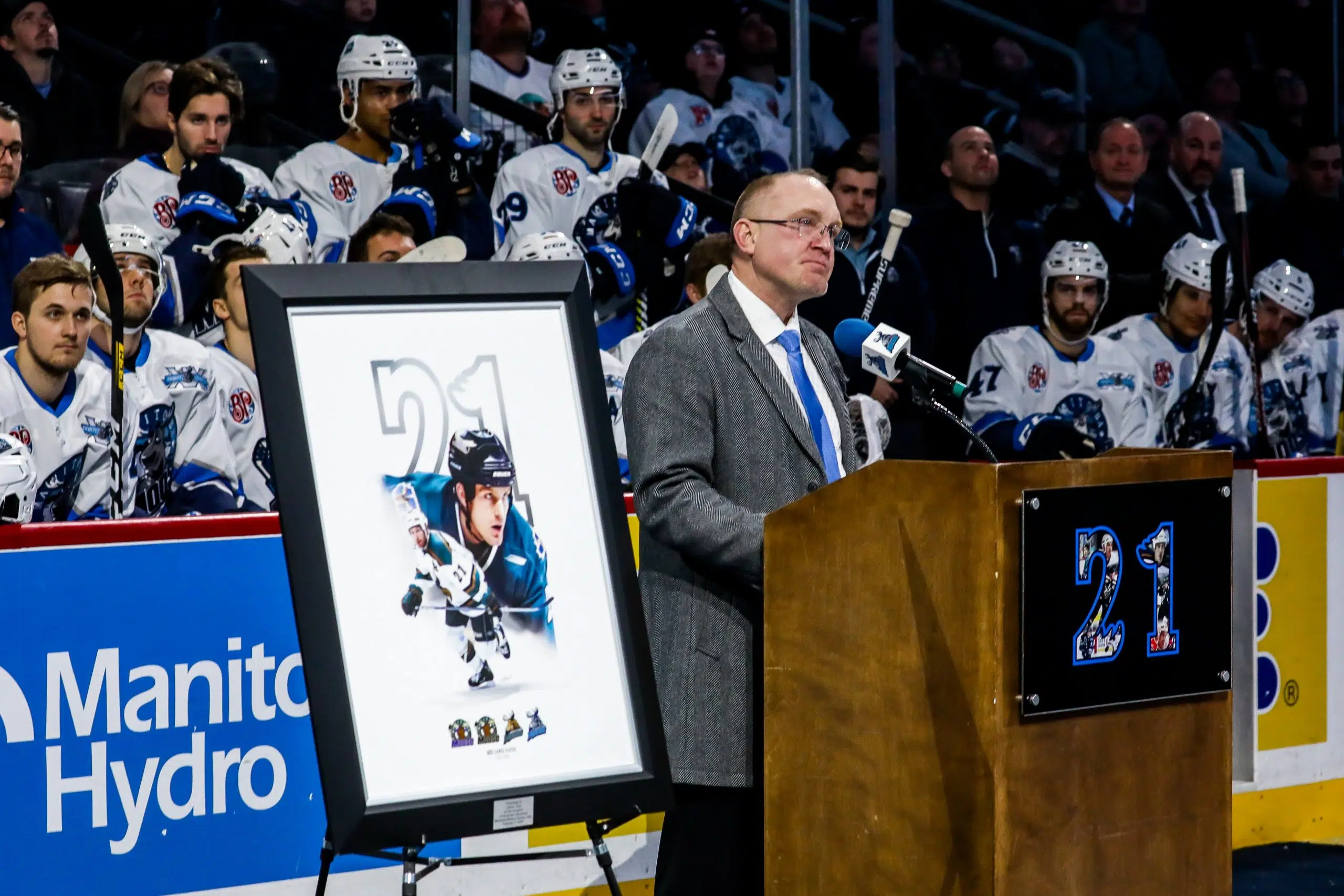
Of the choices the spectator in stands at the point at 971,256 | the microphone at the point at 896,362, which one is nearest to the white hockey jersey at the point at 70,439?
the microphone at the point at 896,362

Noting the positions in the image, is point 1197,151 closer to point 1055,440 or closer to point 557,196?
point 1055,440

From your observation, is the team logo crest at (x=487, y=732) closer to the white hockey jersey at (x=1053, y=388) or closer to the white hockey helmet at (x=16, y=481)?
the white hockey helmet at (x=16, y=481)

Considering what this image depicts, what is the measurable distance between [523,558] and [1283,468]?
9.41 ft

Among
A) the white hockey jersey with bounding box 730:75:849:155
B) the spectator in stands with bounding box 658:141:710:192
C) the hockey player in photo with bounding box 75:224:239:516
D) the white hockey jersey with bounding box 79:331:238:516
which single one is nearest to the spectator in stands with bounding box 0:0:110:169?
the hockey player in photo with bounding box 75:224:239:516

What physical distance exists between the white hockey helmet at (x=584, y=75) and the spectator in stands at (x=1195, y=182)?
271cm

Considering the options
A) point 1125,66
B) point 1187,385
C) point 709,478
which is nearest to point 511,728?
point 709,478

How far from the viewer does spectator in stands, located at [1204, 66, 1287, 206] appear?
712 cm

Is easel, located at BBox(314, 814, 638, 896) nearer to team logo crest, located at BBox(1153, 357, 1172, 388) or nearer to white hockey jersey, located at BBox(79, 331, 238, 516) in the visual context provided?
white hockey jersey, located at BBox(79, 331, 238, 516)

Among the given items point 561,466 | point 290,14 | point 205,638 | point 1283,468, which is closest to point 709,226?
point 290,14

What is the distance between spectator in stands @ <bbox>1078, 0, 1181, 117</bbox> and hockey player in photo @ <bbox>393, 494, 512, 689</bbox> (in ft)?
17.1

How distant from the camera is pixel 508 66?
4992mm

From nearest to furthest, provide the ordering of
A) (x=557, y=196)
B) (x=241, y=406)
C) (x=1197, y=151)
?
(x=241, y=406)
(x=557, y=196)
(x=1197, y=151)

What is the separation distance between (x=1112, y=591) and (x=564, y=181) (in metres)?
3.45

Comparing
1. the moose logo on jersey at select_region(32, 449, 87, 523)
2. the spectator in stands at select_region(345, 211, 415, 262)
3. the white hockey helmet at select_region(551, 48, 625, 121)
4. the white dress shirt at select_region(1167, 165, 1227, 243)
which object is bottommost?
the moose logo on jersey at select_region(32, 449, 87, 523)
